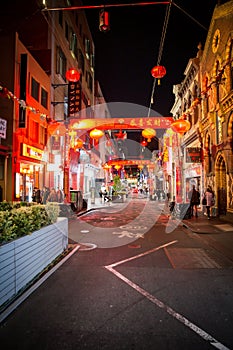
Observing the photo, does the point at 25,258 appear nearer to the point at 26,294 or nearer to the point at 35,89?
the point at 26,294

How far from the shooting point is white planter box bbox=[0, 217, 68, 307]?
4309 mm

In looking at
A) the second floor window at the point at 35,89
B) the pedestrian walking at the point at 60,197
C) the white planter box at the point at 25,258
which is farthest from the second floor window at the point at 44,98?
the white planter box at the point at 25,258

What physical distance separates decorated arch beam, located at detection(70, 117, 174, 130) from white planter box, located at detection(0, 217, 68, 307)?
1079 cm

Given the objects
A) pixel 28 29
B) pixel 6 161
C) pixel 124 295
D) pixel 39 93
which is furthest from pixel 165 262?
pixel 28 29

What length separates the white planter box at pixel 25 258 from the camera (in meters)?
4.31

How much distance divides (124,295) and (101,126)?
1350 centimetres

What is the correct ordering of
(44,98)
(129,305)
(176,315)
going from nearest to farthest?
(176,315) < (129,305) < (44,98)

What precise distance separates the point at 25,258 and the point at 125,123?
1298 cm

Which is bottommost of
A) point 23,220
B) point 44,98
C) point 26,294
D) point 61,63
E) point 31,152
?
point 26,294

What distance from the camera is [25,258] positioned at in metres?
5.11

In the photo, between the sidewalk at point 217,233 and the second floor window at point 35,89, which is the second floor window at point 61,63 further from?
the sidewalk at point 217,233

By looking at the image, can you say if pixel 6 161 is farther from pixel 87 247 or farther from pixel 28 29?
pixel 28 29

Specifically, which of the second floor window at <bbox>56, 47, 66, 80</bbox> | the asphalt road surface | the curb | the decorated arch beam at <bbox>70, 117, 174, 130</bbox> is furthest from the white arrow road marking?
the second floor window at <bbox>56, 47, 66, 80</bbox>

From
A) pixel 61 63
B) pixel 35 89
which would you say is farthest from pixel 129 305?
pixel 61 63
